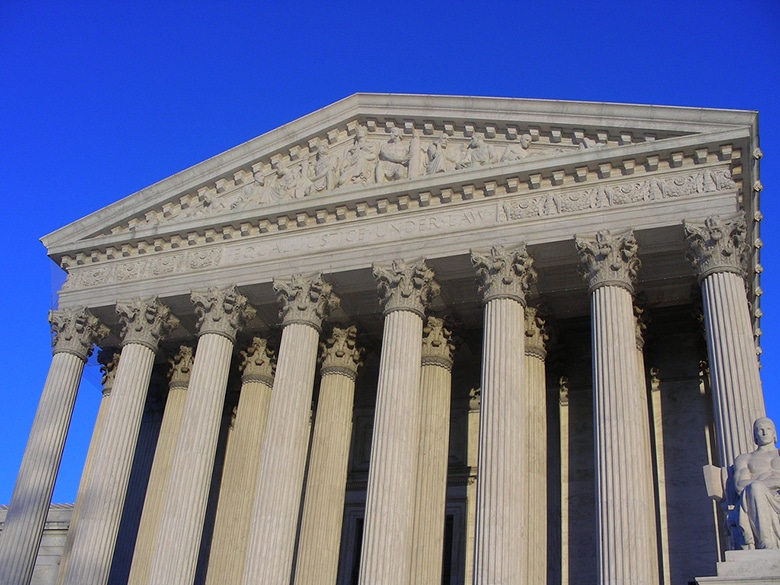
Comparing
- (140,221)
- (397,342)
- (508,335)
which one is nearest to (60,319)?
(140,221)

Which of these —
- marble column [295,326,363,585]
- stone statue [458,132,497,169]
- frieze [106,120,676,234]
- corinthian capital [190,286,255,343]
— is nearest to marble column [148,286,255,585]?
corinthian capital [190,286,255,343]

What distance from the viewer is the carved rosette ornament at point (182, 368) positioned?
29.8 meters

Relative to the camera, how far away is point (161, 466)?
1102 inches

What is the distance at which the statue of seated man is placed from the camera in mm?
13008

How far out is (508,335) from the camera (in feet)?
73.2

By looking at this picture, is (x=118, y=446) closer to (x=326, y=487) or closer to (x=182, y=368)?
(x=182, y=368)

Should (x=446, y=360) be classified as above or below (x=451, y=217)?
below

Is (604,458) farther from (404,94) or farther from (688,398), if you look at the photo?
(404,94)

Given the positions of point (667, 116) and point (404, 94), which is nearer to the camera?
point (667, 116)

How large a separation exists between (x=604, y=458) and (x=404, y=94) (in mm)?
13085

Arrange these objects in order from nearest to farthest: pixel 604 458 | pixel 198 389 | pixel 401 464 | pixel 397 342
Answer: pixel 604 458 < pixel 401 464 < pixel 397 342 < pixel 198 389

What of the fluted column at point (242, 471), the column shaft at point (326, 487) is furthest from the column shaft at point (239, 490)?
the column shaft at point (326, 487)

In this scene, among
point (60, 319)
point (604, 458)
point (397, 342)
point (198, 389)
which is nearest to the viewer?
point (604, 458)

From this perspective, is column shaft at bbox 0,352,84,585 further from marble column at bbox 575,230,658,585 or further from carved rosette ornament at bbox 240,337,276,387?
marble column at bbox 575,230,658,585
